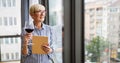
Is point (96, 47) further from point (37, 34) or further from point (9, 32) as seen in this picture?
point (9, 32)

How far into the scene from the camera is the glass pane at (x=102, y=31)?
1377mm

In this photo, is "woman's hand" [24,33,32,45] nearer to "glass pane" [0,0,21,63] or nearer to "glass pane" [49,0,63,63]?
"glass pane" [49,0,63,63]

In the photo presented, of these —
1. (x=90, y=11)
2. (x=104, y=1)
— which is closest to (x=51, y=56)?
(x=90, y=11)

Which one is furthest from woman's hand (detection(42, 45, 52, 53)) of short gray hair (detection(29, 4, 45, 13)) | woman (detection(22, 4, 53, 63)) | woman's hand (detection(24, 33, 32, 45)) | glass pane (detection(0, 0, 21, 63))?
glass pane (detection(0, 0, 21, 63))

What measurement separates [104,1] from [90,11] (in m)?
0.16

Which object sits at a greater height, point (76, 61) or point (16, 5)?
point (16, 5)

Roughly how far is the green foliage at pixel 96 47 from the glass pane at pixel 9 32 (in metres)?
1.83

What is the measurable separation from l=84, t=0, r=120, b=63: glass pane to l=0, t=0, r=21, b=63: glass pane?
184cm

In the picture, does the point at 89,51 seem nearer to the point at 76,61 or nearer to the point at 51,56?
the point at 76,61

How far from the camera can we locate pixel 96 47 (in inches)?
61.1

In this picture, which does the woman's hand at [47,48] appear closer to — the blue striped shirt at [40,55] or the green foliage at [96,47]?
the blue striped shirt at [40,55]

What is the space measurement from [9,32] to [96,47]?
2.13m

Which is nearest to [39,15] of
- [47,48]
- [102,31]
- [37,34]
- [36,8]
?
[36,8]

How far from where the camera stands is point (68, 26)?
159cm
